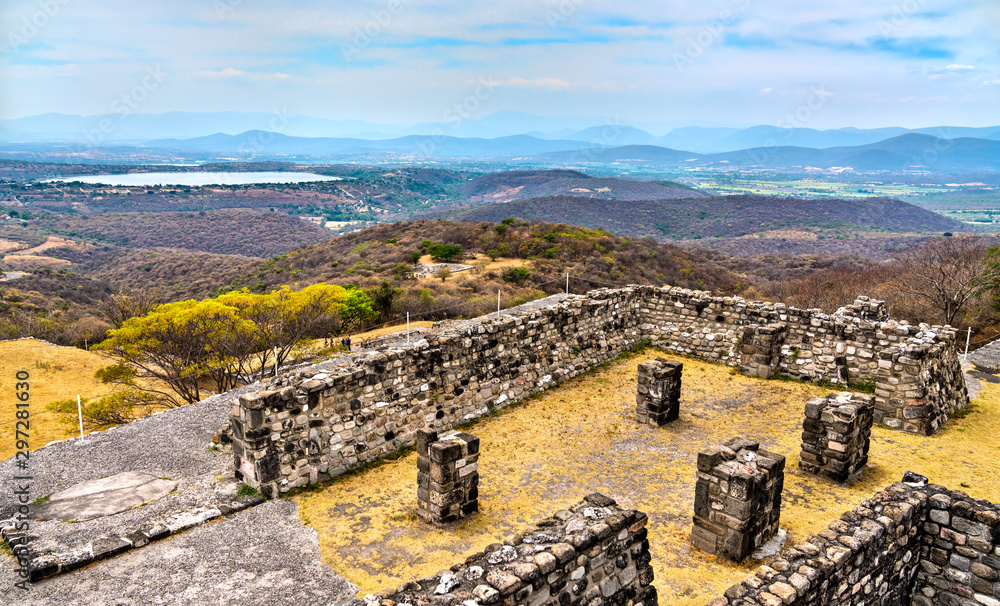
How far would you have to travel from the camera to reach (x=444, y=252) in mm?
48375

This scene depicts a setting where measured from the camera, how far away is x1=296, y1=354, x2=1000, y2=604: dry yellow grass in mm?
7035

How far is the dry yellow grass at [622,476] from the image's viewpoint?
7035 mm

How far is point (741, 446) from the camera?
7.63m

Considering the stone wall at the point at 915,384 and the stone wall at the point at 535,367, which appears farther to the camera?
the stone wall at the point at 915,384

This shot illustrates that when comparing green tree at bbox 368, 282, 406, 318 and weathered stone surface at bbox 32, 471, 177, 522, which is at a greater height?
weathered stone surface at bbox 32, 471, 177, 522

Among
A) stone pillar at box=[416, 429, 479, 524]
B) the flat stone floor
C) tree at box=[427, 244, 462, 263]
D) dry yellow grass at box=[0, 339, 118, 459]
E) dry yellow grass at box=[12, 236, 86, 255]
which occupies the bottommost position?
dry yellow grass at box=[12, 236, 86, 255]

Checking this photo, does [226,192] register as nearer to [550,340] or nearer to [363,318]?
[363,318]

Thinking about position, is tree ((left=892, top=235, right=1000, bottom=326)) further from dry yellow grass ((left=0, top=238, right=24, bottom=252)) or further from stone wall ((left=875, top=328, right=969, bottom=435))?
dry yellow grass ((left=0, top=238, right=24, bottom=252))

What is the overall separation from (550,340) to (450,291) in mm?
24158

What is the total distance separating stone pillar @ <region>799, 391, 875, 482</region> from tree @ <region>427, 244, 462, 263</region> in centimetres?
4024

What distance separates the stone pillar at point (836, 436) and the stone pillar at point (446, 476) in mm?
5577

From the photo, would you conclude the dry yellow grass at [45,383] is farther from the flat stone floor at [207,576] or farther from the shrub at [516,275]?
the shrub at [516,275]

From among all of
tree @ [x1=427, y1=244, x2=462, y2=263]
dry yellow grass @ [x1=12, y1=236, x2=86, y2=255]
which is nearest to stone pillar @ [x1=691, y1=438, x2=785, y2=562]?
tree @ [x1=427, y1=244, x2=462, y2=263]

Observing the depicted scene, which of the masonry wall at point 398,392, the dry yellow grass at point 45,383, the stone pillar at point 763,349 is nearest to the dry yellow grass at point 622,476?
the stone pillar at point 763,349
